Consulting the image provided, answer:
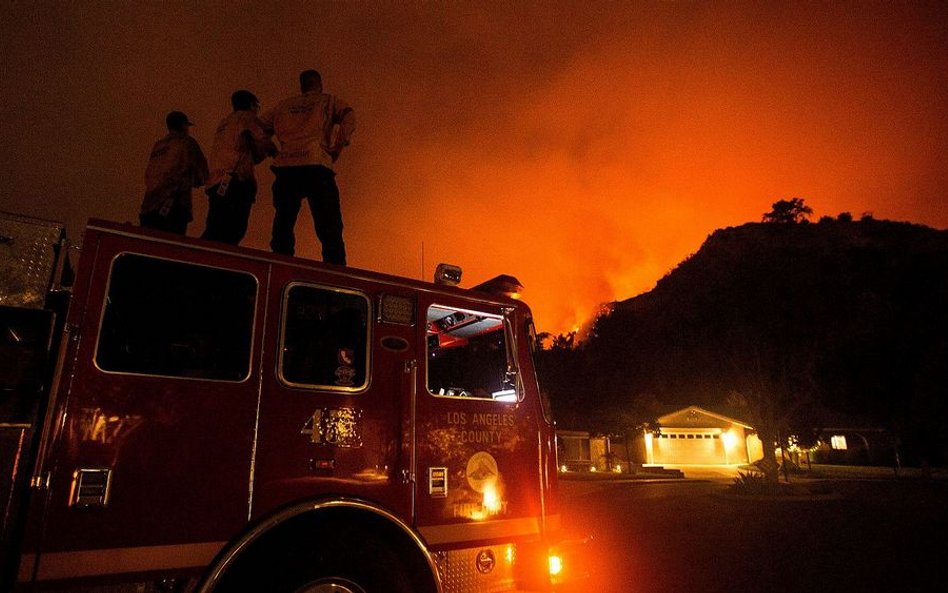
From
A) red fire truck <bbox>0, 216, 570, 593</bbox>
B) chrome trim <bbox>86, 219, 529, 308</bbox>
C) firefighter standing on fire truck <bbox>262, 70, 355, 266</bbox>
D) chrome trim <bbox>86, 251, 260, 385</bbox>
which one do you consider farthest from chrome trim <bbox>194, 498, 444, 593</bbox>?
firefighter standing on fire truck <bbox>262, 70, 355, 266</bbox>

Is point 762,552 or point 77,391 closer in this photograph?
point 77,391

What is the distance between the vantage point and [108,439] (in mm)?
2666

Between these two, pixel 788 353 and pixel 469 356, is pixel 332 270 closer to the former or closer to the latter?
pixel 469 356

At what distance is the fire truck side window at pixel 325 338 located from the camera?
11.1 feet

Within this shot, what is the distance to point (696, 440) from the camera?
37562mm

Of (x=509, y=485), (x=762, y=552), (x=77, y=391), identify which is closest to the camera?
(x=77, y=391)

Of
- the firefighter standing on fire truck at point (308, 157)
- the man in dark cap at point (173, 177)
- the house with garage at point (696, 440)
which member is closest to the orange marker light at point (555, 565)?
the firefighter standing on fire truck at point (308, 157)

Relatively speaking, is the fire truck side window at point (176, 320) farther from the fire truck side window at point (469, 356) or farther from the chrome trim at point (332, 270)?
the fire truck side window at point (469, 356)

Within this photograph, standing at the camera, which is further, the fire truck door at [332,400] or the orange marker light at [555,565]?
the orange marker light at [555,565]

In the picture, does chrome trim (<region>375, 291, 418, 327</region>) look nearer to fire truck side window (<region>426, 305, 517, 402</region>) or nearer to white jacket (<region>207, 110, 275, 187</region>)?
fire truck side window (<region>426, 305, 517, 402</region>)

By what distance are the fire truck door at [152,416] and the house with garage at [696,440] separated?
37.7 m

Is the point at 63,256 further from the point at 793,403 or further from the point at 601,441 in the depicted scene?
the point at 601,441

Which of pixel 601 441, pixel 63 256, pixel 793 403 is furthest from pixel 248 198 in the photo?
pixel 601 441

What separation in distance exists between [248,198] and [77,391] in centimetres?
258
